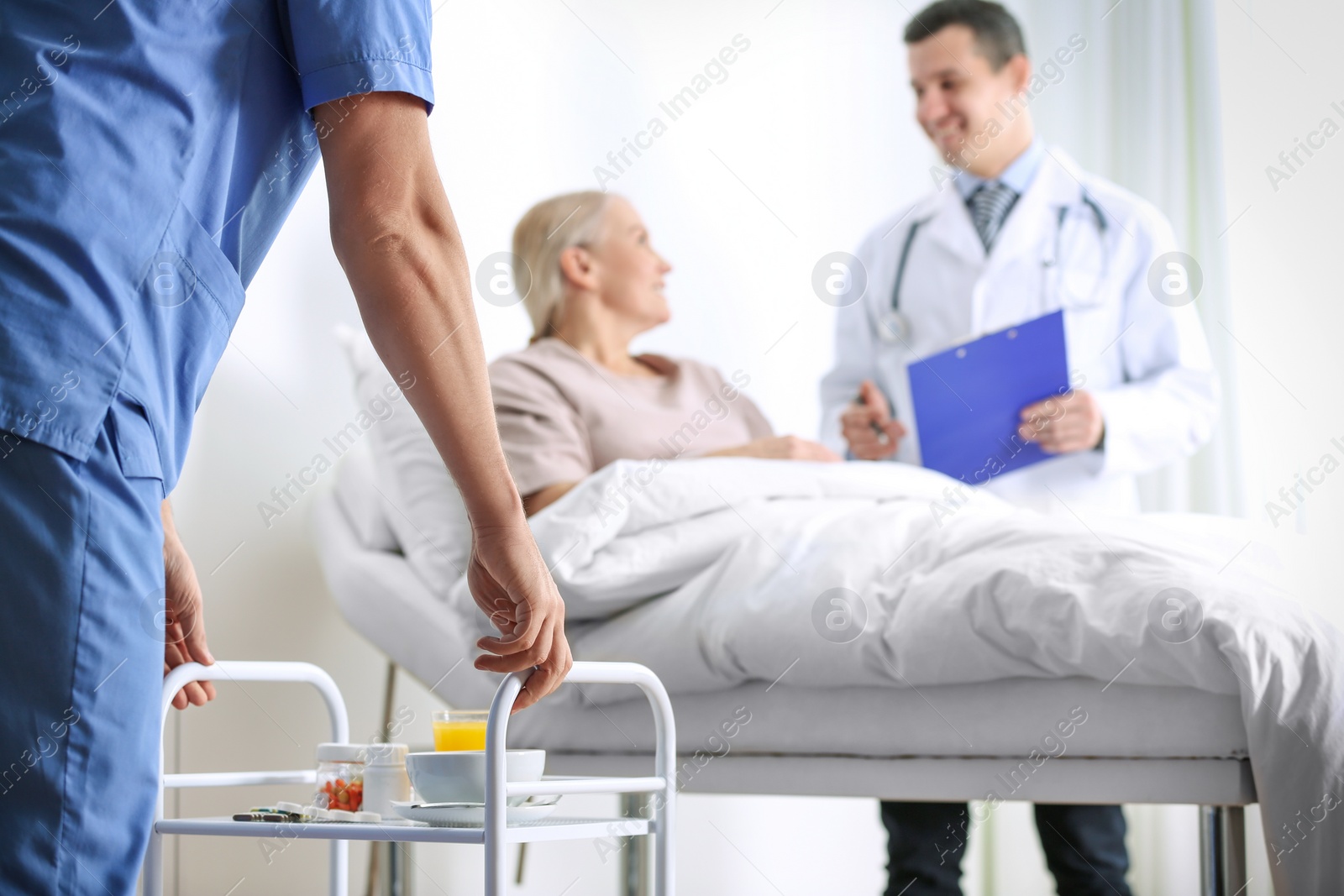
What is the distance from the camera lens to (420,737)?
6.91 feet

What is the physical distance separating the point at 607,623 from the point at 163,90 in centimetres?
102

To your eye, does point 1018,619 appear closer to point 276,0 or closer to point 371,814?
point 371,814

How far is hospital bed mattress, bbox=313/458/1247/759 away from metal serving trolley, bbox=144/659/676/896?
18.9 inches

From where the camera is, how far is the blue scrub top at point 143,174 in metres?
0.50

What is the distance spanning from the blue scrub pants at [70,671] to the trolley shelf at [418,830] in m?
0.23

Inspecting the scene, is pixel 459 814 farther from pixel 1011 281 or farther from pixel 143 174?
pixel 1011 281

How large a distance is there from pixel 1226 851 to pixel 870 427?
1208 millimetres

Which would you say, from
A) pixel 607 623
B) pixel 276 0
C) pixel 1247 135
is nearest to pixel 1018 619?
pixel 607 623

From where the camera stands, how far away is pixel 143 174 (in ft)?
1.74

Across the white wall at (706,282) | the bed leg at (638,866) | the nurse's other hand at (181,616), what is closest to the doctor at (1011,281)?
the white wall at (706,282)

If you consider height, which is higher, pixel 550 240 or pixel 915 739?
pixel 550 240

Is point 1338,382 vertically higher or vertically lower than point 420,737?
higher

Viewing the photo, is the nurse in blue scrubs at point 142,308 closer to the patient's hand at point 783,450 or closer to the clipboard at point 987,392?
the patient's hand at point 783,450

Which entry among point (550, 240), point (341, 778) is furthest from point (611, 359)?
point (341, 778)
